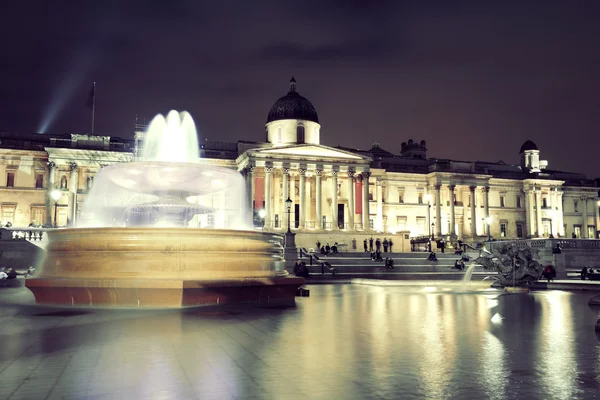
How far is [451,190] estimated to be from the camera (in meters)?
65.4

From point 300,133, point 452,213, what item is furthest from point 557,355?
point 452,213

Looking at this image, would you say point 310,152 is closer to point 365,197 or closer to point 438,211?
point 365,197

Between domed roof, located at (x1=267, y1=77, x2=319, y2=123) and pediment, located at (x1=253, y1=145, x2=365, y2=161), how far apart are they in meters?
6.97

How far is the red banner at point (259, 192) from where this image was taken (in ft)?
178

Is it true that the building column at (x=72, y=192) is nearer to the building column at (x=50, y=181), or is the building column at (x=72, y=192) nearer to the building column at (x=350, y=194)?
the building column at (x=50, y=181)

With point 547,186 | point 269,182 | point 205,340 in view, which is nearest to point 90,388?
point 205,340

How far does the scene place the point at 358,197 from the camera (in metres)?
58.2

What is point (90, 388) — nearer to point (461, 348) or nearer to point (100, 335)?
point (100, 335)

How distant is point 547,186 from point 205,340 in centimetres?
7413

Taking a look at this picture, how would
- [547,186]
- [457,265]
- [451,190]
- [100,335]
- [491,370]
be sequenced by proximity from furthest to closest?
[547,186] → [451,190] → [457,265] → [100,335] → [491,370]

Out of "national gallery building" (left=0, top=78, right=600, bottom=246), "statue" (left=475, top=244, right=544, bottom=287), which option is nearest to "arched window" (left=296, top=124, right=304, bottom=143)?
"national gallery building" (left=0, top=78, right=600, bottom=246)

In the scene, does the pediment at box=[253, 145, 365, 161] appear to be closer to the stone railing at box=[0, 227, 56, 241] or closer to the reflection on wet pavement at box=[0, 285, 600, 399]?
the stone railing at box=[0, 227, 56, 241]

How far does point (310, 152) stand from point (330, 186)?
21.0ft

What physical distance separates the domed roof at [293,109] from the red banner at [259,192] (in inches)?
388
